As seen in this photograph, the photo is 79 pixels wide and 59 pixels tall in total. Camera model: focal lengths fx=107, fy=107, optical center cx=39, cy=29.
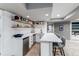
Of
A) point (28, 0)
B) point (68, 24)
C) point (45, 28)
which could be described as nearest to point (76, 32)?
point (68, 24)

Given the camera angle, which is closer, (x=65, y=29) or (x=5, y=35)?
(x=5, y=35)

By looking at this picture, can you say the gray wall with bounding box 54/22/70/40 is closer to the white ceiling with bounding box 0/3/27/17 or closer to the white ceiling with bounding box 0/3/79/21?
the white ceiling with bounding box 0/3/79/21

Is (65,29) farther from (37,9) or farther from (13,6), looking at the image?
(13,6)

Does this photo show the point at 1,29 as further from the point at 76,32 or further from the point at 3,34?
the point at 76,32

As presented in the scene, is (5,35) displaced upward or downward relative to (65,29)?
downward

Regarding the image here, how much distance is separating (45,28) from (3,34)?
5.25 m

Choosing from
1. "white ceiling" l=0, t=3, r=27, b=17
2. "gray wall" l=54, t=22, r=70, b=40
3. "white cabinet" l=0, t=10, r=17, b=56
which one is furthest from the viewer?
"gray wall" l=54, t=22, r=70, b=40

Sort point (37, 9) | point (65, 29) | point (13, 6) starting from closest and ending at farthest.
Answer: point (13, 6), point (37, 9), point (65, 29)

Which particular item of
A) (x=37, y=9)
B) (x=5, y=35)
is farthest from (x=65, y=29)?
(x=5, y=35)

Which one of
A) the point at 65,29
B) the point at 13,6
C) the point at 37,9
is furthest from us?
the point at 65,29

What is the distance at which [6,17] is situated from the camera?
12.7 feet

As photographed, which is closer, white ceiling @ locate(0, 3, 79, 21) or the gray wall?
white ceiling @ locate(0, 3, 79, 21)

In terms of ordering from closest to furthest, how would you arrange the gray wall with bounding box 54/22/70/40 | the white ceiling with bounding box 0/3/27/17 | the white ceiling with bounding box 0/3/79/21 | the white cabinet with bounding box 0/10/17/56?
the white ceiling with bounding box 0/3/27/17 < the white ceiling with bounding box 0/3/79/21 < the white cabinet with bounding box 0/10/17/56 < the gray wall with bounding box 54/22/70/40

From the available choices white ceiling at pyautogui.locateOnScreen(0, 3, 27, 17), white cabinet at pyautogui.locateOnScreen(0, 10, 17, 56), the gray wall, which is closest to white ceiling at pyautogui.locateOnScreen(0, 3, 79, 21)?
white ceiling at pyautogui.locateOnScreen(0, 3, 27, 17)
